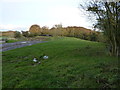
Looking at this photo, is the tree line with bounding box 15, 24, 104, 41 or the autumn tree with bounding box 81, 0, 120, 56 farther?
the tree line with bounding box 15, 24, 104, 41

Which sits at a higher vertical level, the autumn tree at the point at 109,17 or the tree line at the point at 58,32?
the tree line at the point at 58,32

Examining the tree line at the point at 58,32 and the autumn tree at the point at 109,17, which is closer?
the autumn tree at the point at 109,17

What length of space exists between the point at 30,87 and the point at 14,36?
23.9 m

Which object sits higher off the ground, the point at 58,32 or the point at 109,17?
the point at 58,32

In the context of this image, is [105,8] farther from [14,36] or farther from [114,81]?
[14,36]

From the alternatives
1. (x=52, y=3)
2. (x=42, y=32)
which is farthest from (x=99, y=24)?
(x=42, y=32)

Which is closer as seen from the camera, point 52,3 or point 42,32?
point 52,3

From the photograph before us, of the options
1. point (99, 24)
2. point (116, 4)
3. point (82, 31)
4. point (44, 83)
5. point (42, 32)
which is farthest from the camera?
point (42, 32)

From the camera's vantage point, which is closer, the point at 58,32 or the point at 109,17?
the point at 109,17

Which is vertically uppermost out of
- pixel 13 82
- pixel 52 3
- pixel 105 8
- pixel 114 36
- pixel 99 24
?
pixel 52 3

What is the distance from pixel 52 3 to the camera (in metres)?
7.62

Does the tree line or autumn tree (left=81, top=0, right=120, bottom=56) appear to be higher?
the tree line

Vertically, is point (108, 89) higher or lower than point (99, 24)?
lower

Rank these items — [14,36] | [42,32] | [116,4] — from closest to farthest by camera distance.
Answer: [116,4]
[14,36]
[42,32]
